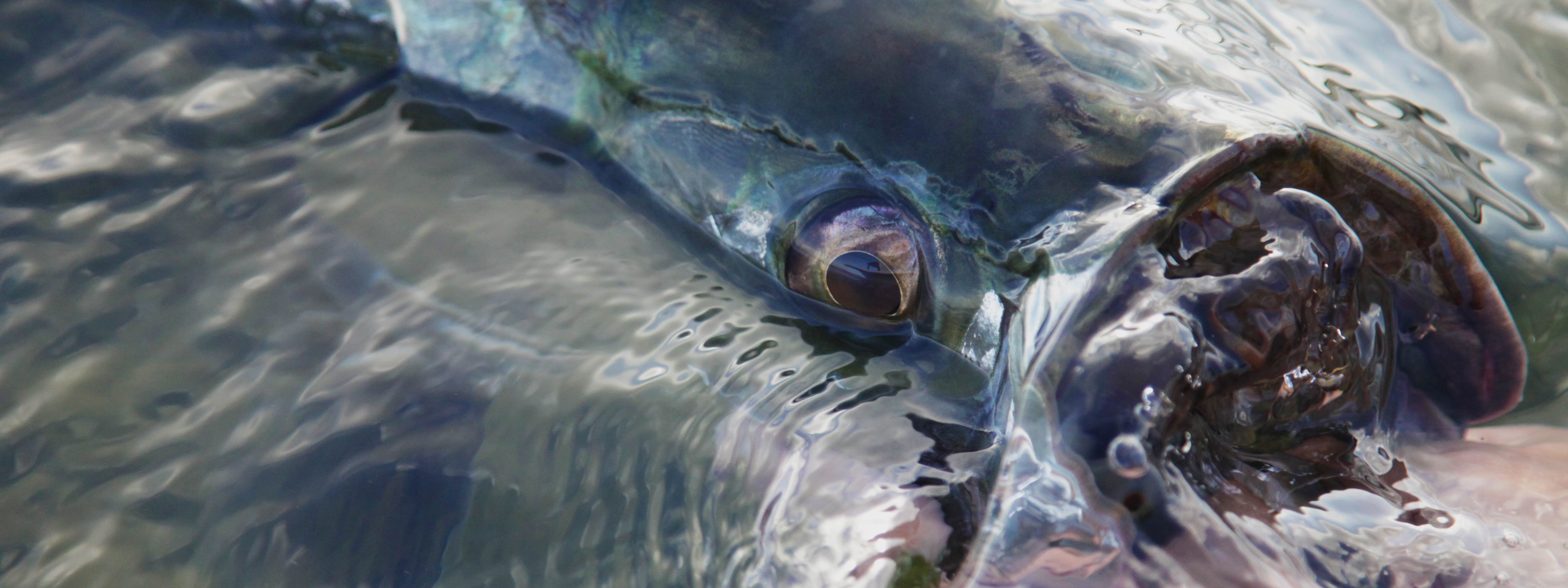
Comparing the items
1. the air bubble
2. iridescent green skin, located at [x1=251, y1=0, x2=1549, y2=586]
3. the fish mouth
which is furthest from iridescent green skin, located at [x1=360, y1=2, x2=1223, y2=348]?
the air bubble

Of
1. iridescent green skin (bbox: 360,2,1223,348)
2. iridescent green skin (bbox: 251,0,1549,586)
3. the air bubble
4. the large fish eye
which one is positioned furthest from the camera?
the large fish eye

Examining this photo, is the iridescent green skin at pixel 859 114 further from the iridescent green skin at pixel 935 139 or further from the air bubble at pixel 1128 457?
the air bubble at pixel 1128 457

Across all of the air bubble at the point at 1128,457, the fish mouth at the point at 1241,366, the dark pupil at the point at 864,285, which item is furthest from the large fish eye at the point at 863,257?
the air bubble at the point at 1128,457

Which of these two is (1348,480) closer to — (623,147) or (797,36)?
(797,36)

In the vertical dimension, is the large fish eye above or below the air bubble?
below

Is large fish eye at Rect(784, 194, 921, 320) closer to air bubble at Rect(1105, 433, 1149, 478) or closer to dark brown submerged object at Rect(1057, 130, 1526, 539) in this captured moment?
dark brown submerged object at Rect(1057, 130, 1526, 539)

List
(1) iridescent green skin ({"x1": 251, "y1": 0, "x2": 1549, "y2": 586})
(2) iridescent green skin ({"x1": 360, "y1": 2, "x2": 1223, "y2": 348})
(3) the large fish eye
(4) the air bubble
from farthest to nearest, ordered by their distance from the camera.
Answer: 1. (3) the large fish eye
2. (2) iridescent green skin ({"x1": 360, "y1": 2, "x2": 1223, "y2": 348})
3. (1) iridescent green skin ({"x1": 251, "y1": 0, "x2": 1549, "y2": 586})
4. (4) the air bubble

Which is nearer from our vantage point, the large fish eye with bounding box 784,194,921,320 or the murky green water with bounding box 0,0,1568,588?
the murky green water with bounding box 0,0,1568,588
